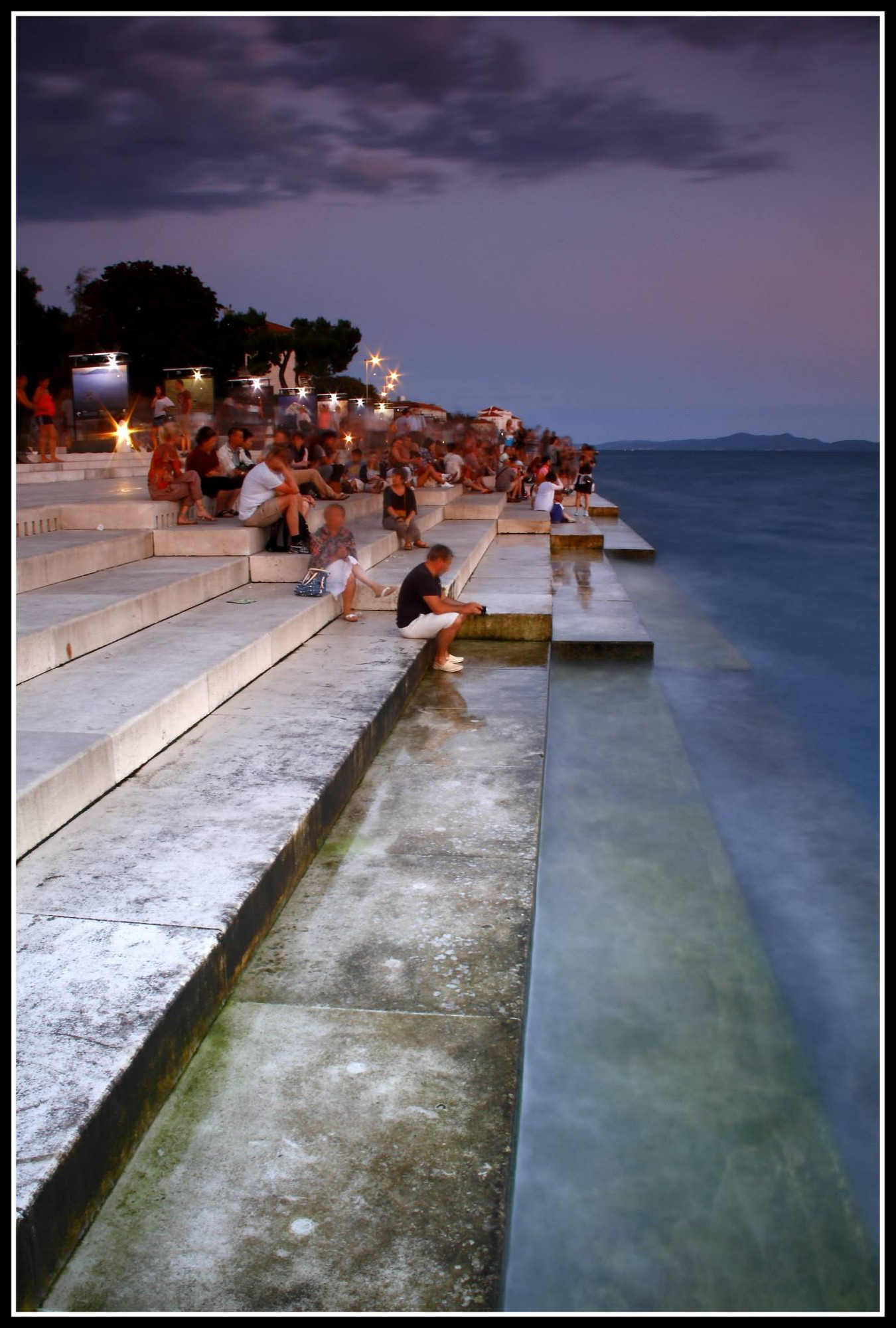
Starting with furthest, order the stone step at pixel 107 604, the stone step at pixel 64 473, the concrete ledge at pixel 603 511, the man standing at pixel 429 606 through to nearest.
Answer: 1. the concrete ledge at pixel 603 511
2. the stone step at pixel 64 473
3. the man standing at pixel 429 606
4. the stone step at pixel 107 604

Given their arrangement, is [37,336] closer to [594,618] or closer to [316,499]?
[316,499]

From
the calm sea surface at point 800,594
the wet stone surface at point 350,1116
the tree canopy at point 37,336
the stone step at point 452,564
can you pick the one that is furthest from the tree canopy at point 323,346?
the wet stone surface at point 350,1116

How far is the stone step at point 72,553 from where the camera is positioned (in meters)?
6.74

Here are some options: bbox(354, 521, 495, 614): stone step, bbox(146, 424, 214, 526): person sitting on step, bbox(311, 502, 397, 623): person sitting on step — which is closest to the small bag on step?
bbox(311, 502, 397, 623): person sitting on step

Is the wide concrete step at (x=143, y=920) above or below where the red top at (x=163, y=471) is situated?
below

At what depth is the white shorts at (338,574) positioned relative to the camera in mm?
8219

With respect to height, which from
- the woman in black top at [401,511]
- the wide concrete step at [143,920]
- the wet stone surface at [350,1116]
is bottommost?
the wet stone surface at [350,1116]

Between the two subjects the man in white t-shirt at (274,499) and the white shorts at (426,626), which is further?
the man in white t-shirt at (274,499)

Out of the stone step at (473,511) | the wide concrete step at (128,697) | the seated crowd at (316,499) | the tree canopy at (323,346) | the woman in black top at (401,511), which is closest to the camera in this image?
the wide concrete step at (128,697)

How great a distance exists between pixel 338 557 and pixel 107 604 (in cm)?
244

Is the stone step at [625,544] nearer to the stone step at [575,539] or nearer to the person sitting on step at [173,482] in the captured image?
the stone step at [575,539]

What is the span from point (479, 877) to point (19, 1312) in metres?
2.42

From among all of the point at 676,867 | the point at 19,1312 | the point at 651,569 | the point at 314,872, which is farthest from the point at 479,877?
the point at 651,569
